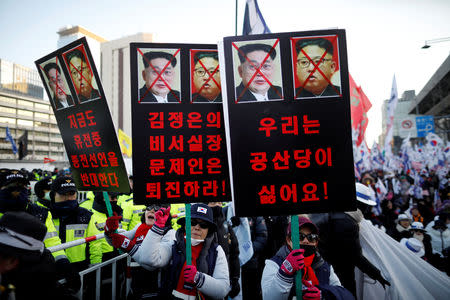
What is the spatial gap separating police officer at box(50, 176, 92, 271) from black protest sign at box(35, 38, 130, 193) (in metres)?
0.59

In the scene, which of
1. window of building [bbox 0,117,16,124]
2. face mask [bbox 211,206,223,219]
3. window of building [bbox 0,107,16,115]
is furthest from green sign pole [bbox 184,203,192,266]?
window of building [bbox 0,107,16,115]

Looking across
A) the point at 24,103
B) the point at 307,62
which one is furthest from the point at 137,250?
the point at 24,103

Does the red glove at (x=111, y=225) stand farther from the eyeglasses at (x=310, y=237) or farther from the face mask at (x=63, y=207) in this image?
the eyeglasses at (x=310, y=237)

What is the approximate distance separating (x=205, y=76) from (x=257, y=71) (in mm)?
628

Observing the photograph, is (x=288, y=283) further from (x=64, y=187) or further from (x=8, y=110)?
(x=8, y=110)

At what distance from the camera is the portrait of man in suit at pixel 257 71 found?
2.13 meters

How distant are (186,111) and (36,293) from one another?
1689 millimetres

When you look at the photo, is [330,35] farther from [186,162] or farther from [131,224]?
[131,224]

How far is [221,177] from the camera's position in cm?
253

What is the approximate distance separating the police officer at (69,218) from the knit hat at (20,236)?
2.00m

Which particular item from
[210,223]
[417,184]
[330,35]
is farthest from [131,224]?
[417,184]

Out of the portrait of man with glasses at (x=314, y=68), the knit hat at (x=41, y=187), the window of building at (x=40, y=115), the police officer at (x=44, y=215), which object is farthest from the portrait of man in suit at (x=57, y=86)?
the window of building at (x=40, y=115)

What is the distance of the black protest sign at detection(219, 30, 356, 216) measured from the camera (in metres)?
2.06

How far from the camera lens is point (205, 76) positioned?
2574mm
